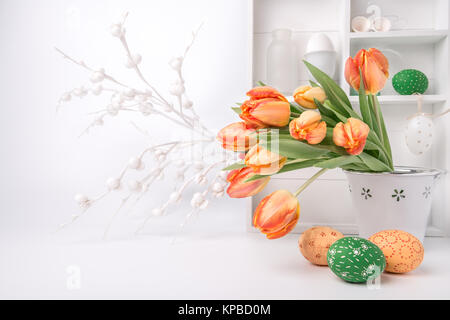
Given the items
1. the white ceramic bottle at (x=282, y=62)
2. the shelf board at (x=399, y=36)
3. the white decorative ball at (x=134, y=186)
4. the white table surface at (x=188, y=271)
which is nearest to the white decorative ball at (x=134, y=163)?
the white decorative ball at (x=134, y=186)

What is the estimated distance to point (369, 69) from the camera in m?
0.62

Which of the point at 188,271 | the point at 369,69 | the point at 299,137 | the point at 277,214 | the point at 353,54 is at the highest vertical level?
the point at 353,54

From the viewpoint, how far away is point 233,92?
1.05 metres

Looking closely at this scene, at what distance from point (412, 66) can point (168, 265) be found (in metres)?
0.73

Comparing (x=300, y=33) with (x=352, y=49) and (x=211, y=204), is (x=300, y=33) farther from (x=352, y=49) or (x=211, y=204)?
(x=211, y=204)

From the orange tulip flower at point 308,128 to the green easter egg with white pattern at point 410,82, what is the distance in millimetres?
403

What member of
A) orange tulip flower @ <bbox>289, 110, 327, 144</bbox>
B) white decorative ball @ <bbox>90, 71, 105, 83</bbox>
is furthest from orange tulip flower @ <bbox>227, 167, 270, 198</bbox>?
white decorative ball @ <bbox>90, 71, 105, 83</bbox>

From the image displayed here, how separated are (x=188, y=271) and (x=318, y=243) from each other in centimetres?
21

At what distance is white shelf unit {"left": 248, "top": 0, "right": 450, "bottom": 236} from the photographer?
2.89ft

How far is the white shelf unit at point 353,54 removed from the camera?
88 cm

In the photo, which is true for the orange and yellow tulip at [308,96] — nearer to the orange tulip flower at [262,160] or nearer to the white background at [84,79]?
the orange tulip flower at [262,160]

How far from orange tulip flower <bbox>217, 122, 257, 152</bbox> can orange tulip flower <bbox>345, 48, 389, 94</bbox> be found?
190 mm

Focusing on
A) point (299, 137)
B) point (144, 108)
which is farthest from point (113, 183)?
point (299, 137)

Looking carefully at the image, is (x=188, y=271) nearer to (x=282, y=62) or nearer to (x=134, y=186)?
(x=134, y=186)
